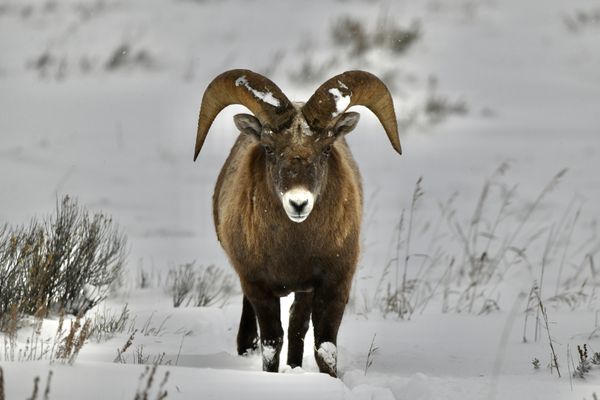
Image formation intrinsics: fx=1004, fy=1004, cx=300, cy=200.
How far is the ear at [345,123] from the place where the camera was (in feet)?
18.4

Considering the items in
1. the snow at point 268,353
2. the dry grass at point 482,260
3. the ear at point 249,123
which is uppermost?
the ear at point 249,123

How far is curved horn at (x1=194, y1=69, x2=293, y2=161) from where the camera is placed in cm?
549

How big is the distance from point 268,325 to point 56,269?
1.52 meters

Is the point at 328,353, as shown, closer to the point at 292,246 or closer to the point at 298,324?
the point at 292,246

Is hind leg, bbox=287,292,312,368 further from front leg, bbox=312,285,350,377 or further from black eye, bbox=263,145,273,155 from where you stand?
black eye, bbox=263,145,273,155

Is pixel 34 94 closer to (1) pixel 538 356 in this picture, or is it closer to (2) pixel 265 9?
(2) pixel 265 9

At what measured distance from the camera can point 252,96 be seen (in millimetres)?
5605

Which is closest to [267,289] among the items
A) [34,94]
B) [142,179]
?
[142,179]

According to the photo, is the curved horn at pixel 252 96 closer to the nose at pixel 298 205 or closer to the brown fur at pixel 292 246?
the brown fur at pixel 292 246

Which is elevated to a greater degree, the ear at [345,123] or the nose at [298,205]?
the ear at [345,123]

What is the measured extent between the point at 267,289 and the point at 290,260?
28cm

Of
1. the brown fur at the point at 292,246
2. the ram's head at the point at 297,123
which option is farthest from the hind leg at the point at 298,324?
the ram's head at the point at 297,123

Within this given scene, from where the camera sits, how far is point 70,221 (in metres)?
6.63

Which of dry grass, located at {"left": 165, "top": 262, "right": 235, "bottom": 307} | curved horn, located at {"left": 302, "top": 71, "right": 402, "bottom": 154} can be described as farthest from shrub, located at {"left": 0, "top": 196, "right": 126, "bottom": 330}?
curved horn, located at {"left": 302, "top": 71, "right": 402, "bottom": 154}
